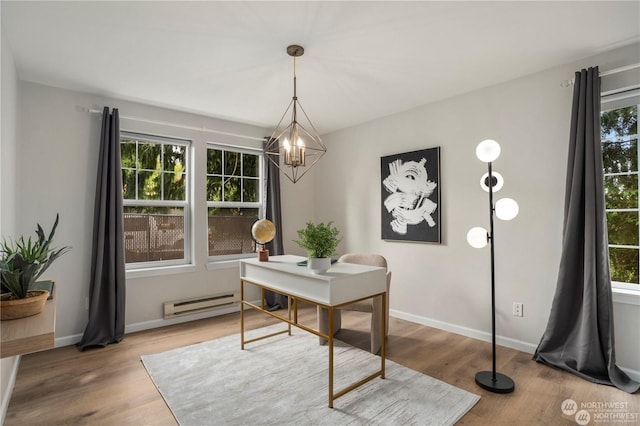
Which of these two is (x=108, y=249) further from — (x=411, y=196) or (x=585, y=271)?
(x=585, y=271)

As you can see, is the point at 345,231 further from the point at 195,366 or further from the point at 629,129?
the point at 629,129

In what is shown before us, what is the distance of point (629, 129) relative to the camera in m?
2.58

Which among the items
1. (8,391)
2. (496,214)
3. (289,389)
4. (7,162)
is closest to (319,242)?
(289,389)

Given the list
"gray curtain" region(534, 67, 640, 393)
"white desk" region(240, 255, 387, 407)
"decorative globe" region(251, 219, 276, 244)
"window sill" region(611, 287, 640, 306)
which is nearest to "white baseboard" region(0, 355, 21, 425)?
"white desk" region(240, 255, 387, 407)

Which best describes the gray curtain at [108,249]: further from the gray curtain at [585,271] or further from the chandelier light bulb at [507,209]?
the gray curtain at [585,271]

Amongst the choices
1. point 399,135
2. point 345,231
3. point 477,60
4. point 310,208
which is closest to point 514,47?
Answer: point 477,60

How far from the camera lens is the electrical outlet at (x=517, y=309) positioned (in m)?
3.01

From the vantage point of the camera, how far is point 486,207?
3266mm

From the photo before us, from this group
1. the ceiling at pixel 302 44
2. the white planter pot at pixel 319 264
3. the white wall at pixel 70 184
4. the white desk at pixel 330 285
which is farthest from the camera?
the white wall at pixel 70 184

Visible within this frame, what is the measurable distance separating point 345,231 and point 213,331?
2146 millimetres

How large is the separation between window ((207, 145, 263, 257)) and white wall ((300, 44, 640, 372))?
148cm

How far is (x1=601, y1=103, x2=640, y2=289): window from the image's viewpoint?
2559 mm

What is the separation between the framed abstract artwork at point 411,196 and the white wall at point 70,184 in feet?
8.88

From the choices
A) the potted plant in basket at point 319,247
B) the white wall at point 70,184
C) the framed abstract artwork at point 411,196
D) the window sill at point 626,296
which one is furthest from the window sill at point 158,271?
the window sill at point 626,296
